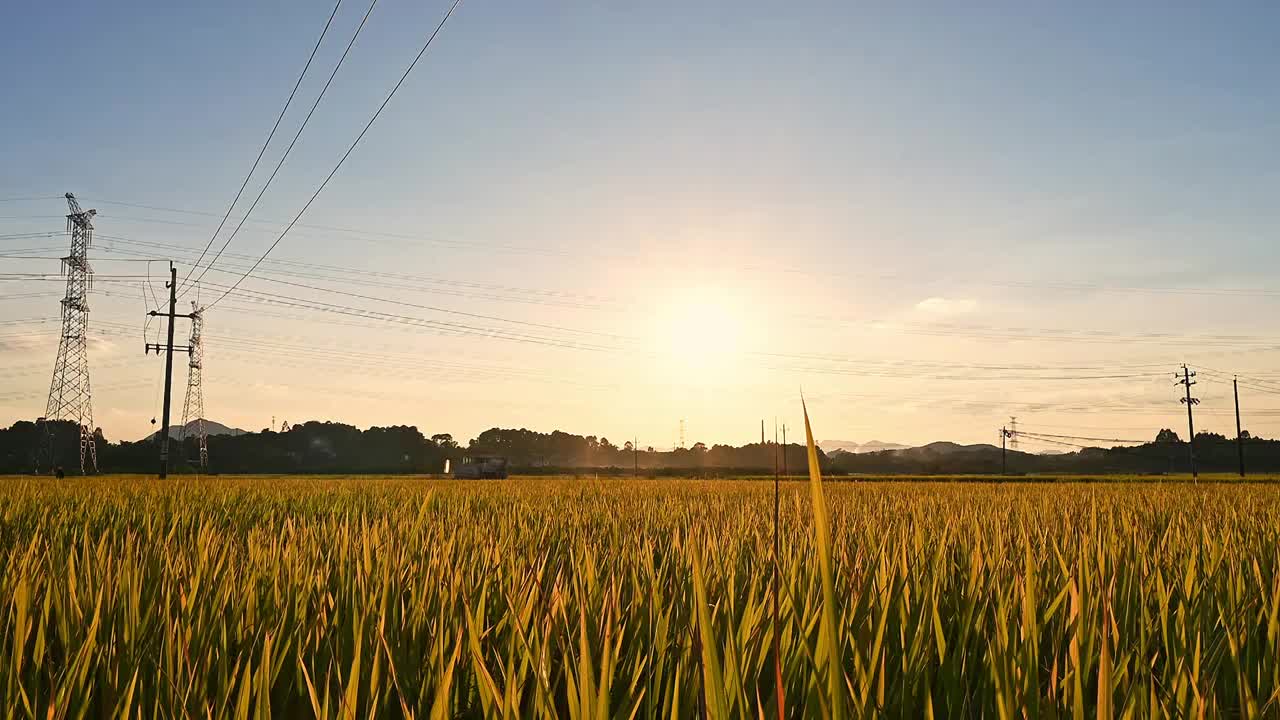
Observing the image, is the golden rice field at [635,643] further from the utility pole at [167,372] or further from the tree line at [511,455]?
the tree line at [511,455]

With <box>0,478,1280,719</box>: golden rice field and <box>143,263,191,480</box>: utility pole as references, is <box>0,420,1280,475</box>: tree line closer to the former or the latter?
<box>143,263,191,480</box>: utility pole

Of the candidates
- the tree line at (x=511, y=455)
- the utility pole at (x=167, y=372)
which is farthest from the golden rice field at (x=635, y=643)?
the tree line at (x=511, y=455)

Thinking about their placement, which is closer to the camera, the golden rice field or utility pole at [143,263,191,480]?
the golden rice field

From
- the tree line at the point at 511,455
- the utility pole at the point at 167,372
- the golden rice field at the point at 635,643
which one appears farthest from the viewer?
the tree line at the point at 511,455

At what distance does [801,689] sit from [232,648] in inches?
60.3

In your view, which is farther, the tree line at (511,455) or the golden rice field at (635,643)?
the tree line at (511,455)

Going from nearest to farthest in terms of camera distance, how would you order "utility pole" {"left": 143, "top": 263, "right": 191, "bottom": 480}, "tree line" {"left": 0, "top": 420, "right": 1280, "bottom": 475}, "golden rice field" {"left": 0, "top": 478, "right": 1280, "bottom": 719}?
"golden rice field" {"left": 0, "top": 478, "right": 1280, "bottom": 719}, "utility pole" {"left": 143, "top": 263, "right": 191, "bottom": 480}, "tree line" {"left": 0, "top": 420, "right": 1280, "bottom": 475}

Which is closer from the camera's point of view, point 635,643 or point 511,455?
point 635,643

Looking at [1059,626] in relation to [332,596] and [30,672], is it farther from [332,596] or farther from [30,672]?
[30,672]

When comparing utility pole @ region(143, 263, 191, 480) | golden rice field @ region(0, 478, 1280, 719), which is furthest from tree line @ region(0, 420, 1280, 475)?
golden rice field @ region(0, 478, 1280, 719)

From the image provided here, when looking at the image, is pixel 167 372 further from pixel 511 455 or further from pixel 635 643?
pixel 511 455

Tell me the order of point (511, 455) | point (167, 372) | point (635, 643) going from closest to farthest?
point (635, 643)
point (167, 372)
point (511, 455)

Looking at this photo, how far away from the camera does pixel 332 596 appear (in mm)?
2574

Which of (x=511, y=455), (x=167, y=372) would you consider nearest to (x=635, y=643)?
(x=167, y=372)
